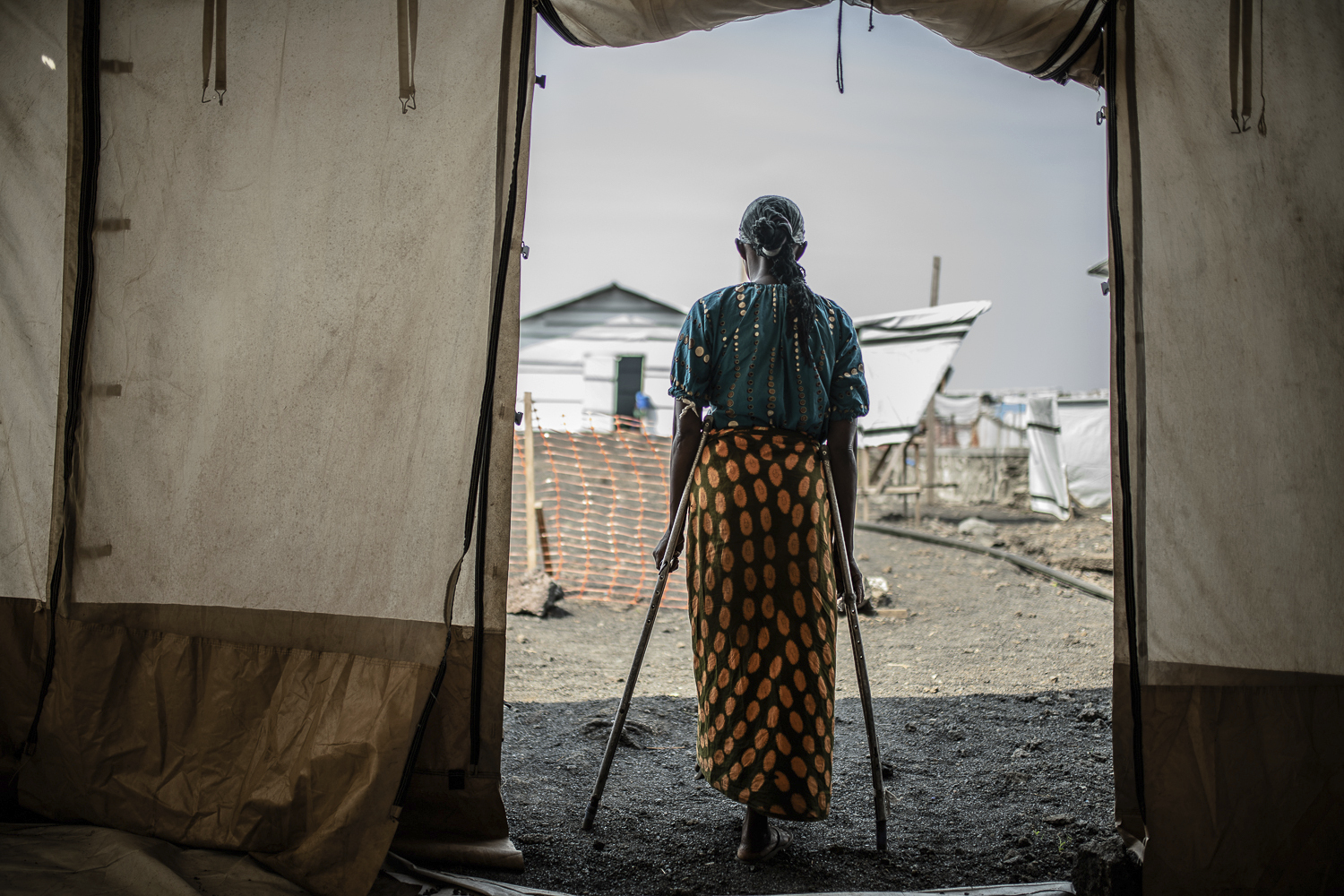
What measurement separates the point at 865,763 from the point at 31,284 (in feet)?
12.1

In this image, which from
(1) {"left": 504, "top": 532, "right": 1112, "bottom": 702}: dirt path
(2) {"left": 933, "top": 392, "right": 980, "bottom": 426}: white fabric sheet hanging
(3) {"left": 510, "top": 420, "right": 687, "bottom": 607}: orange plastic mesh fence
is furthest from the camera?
(2) {"left": 933, "top": 392, "right": 980, "bottom": 426}: white fabric sheet hanging

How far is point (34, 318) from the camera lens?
2.51 meters

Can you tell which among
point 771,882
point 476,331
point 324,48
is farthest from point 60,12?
point 771,882

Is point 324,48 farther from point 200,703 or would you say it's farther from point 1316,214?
point 1316,214

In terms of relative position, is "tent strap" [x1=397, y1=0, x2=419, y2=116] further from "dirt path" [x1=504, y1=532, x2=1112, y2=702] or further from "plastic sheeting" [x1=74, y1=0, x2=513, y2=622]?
"dirt path" [x1=504, y1=532, x2=1112, y2=702]

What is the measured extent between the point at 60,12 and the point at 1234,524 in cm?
401

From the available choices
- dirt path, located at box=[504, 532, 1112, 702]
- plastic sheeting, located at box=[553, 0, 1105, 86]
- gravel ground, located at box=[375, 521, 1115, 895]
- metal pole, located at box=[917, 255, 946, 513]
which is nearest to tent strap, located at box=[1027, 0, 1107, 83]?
plastic sheeting, located at box=[553, 0, 1105, 86]

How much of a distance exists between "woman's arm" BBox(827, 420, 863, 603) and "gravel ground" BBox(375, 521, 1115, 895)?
2.99ft

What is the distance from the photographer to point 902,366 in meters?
10.5

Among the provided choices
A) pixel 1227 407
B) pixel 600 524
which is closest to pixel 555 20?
pixel 1227 407

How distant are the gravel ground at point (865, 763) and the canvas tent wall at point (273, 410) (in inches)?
24.0

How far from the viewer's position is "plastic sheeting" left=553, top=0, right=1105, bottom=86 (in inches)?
92.4

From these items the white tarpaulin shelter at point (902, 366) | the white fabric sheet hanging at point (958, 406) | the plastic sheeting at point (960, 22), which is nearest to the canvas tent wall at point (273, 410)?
the plastic sheeting at point (960, 22)

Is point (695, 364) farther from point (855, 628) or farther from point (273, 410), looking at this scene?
point (273, 410)
